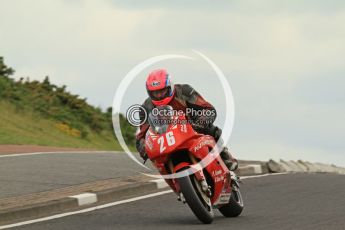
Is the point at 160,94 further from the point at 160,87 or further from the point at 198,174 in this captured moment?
the point at 198,174

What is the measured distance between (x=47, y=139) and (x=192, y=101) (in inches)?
745

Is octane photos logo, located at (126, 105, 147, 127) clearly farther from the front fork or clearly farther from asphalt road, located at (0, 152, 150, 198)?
asphalt road, located at (0, 152, 150, 198)

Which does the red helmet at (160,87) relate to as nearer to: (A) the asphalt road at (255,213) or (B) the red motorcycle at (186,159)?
(B) the red motorcycle at (186,159)

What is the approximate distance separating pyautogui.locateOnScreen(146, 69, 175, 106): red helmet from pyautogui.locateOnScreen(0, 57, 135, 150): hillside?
1620cm

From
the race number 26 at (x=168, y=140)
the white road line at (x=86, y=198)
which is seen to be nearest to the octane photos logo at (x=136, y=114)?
the race number 26 at (x=168, y=140)

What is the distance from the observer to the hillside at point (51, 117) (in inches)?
1236

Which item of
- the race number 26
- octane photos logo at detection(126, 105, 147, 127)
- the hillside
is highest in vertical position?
octane photos logo at detection(126, 105, 147, 127)

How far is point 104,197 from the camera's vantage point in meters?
14.7

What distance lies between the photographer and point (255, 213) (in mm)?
13117

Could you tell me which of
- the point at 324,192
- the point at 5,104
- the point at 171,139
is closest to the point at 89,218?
the point at 171,139

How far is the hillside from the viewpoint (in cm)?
3141

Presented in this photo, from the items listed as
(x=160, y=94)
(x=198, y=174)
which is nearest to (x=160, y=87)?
(x=160, y=94)

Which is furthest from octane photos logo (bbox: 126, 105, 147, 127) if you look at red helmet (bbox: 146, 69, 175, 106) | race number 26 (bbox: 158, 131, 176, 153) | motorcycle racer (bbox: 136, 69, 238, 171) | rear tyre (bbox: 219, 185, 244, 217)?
rear tyre (bbox: 219, 185, 244, 217)

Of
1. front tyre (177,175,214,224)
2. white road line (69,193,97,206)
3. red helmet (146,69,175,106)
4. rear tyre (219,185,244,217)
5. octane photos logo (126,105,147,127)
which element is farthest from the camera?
white road line (69,193,97,206)
